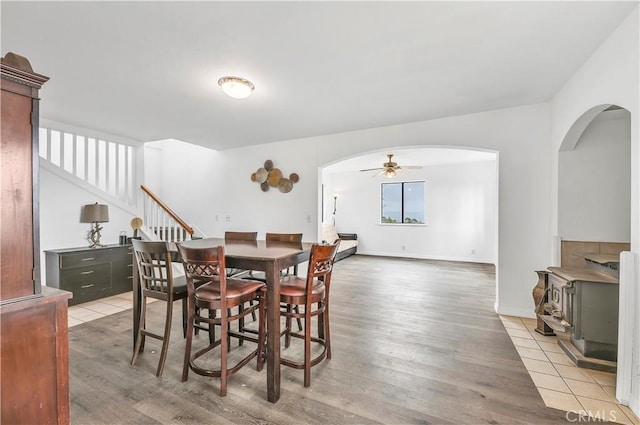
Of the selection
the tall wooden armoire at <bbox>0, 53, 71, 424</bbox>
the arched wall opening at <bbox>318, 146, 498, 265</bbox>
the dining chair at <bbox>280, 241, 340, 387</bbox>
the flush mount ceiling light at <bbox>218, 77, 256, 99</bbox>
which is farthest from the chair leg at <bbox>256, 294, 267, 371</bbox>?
the arched wall opening at <bbox>318, 146, 498, 265</bbox>

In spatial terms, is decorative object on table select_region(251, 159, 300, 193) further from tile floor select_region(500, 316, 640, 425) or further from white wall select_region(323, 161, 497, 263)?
tile floor select_region(500, 316, 640, 425)

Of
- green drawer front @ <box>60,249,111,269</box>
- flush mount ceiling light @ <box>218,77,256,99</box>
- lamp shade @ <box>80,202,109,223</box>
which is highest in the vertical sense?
flush mount ceiling light @ <box>218,77,256,99</box>

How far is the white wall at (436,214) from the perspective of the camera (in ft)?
22.2

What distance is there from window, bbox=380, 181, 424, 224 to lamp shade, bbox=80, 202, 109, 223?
6.30 m

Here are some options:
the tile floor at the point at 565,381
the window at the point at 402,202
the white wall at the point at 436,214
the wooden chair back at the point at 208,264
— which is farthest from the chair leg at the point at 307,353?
the window at the point at 402,202

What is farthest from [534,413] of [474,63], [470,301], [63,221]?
[63,221]

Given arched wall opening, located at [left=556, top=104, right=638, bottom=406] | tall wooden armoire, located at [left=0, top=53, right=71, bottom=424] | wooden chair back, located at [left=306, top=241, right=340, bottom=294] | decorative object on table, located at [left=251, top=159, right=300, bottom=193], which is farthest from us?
decorative object on table, located at [left=251, top=159, right=300, bottom=193]

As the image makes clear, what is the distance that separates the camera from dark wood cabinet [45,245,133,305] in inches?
142

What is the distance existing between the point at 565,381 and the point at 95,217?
18.4 feet

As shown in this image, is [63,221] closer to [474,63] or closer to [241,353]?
[241,353]

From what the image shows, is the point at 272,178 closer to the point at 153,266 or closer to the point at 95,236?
the point at 95,236

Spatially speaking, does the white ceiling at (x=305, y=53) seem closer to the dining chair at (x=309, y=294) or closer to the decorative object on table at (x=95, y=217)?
the decorative object on table at (x=95, y=217)

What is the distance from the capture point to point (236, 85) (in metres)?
2.56

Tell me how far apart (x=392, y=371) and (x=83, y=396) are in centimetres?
214
